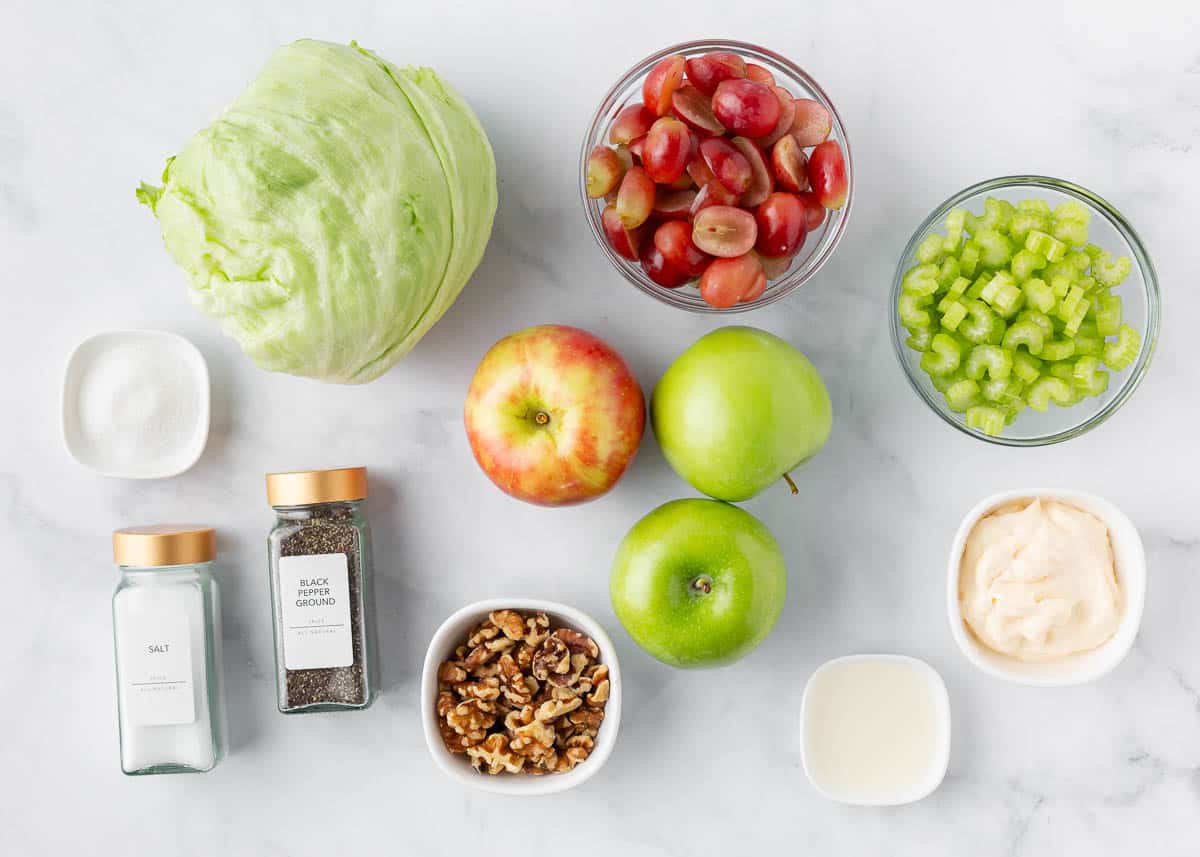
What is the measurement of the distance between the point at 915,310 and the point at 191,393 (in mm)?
883

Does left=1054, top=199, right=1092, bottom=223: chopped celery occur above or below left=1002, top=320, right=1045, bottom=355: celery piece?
above

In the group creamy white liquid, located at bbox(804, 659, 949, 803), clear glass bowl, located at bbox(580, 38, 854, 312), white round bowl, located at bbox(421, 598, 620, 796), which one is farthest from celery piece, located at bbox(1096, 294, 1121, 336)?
white round bowl, located at bbox(421, 598, 620, 796)

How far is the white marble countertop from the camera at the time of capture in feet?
3.76

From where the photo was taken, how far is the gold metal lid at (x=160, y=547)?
1086mm

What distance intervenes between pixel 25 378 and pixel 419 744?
696 millimetres

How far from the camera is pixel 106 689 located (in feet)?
3.94

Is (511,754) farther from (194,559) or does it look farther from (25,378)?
(25,378)

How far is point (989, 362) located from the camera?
1.03 meters

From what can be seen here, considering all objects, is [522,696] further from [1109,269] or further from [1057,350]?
[1109,269]


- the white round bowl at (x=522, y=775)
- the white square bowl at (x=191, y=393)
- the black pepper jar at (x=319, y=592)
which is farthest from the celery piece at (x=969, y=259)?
the white square bowl at (x=191, y=393)

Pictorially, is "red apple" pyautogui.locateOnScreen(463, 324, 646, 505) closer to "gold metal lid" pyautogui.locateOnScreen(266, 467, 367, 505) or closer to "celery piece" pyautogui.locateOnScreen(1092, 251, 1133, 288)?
"gold metal lid" pyautogui.locateOnScreen(266, 467, 367, 505)

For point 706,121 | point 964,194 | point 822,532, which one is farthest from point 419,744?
point 964,194

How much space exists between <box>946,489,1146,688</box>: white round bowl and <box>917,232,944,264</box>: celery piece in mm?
283

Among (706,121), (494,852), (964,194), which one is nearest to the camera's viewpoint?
(706,121)
